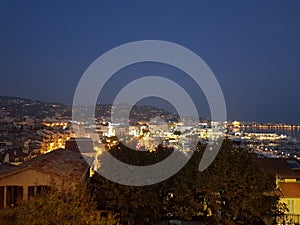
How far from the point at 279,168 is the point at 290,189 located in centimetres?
244

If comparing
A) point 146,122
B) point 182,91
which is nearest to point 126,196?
point 182,91

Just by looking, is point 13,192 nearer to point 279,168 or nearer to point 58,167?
point 58,167

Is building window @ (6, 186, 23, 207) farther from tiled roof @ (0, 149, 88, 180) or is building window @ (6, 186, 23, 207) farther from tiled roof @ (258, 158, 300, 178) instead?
tiled roof @ (258, 158, 300, 178)

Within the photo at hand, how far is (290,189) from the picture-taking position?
45.9 feet

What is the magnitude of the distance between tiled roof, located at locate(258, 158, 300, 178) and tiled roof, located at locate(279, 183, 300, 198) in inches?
28.6

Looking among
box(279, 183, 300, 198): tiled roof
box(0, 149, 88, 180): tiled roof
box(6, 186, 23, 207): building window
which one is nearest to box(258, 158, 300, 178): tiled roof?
box(279, 183, 300, 198): tiled roof

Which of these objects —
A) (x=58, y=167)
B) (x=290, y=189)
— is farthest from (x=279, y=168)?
(x=58, y=167)

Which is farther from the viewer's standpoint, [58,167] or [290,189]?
[290,189]

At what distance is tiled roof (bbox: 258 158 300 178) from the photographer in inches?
605

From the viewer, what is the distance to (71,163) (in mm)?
15070

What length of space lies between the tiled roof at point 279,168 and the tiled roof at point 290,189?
728mm

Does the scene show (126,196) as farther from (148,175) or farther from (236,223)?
(236,223)

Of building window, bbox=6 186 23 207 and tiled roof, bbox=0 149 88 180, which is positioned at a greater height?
tiled roof, bbox=0 149 88 180

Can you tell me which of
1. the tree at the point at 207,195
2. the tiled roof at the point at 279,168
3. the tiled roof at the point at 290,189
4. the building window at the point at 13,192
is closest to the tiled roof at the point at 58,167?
the building window at the point at 13,192
